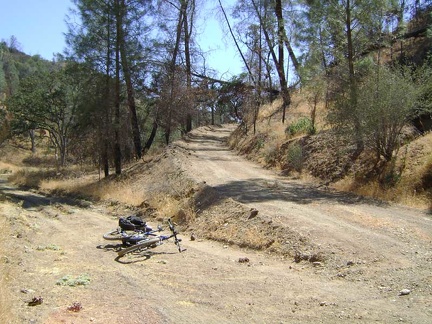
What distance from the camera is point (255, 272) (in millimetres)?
7605

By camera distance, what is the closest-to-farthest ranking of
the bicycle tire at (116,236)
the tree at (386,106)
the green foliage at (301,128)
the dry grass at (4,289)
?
the dry grass at (4,289)
the bicycle tire at (116,236)
the tree at (386,106)
the green foliage at (301,128)

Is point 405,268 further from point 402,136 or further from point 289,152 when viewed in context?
point 289,152

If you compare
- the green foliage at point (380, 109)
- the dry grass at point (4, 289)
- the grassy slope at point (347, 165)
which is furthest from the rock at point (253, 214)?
the green foliage at point (380, 109)

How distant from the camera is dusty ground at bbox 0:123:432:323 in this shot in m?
5.52

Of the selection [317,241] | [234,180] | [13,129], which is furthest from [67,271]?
[13,129]

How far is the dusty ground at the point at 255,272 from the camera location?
552 cm

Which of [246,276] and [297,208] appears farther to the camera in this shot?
[297,208]

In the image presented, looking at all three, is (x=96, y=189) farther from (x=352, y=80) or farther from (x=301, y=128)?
(x=352, y=80)

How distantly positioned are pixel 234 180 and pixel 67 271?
9.41 m

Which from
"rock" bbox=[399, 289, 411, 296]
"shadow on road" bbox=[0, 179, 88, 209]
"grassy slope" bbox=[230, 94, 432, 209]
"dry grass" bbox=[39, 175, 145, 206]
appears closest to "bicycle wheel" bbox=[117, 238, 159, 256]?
"rock" bbox=[399, 289, 411, 296]

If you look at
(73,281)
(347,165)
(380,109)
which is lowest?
(73,281)

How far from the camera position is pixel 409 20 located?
31.1 meters

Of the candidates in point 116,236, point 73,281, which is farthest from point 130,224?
point 73,281

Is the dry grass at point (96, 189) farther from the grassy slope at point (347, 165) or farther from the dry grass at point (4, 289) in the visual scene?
the dry grass at point (4, 289)
